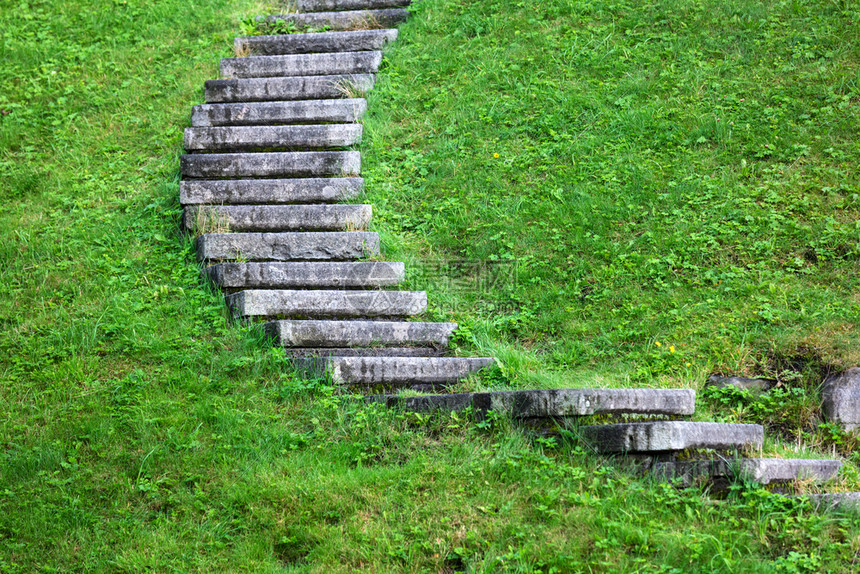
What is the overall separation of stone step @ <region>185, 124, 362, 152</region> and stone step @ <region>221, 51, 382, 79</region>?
1.13 m

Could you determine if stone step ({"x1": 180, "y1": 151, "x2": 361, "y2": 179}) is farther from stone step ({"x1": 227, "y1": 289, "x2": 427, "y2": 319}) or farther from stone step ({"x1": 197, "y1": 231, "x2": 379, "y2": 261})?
stone step ({"x1": 227, "y1": 289, "x2": 427, "y2": 319})

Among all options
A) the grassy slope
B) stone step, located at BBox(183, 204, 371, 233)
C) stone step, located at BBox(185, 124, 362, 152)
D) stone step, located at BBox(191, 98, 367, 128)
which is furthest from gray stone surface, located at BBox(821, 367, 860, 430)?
stone step, located at BBox(191, 98, 367, 128)

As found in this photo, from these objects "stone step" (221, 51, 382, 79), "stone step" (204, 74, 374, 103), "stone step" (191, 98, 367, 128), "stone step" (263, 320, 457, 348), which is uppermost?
"stone step" (221, 51, 382, 79)

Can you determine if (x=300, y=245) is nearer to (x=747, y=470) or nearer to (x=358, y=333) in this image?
(x=358, y=333)

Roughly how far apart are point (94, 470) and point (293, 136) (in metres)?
4.04

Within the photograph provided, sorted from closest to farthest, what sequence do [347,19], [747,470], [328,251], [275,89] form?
1. [747,470]
2. [328,251]
3. [275,89]
4. [347,19]

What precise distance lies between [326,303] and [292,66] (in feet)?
11.6

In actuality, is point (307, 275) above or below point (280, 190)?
below

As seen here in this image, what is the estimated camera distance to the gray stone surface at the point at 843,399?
5145 millimetres

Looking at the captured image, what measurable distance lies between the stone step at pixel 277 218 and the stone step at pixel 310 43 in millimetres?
2679

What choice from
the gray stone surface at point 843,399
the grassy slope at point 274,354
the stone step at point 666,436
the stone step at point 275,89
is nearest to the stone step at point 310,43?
the grassy slope at point 274,354

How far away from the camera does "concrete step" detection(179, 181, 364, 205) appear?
7.45 meters

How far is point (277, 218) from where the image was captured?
7.27 meters

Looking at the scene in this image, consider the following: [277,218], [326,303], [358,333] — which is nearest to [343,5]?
[277,218]
